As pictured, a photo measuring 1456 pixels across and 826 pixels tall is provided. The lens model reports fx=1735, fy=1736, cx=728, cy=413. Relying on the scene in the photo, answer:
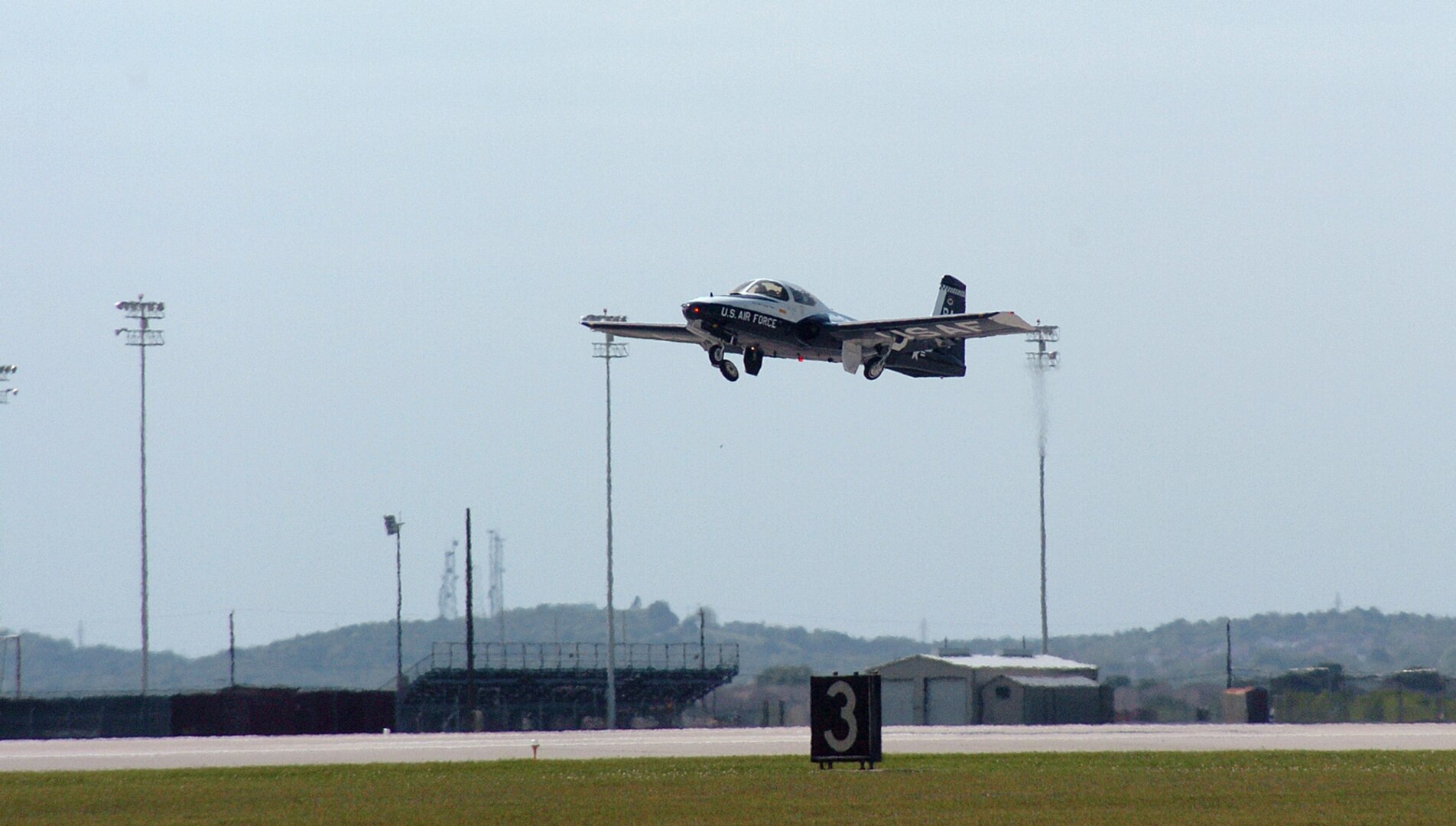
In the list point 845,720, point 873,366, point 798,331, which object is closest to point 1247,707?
point 873,366

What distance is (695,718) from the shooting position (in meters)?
109

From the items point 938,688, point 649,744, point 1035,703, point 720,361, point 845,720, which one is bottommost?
point 1035,703

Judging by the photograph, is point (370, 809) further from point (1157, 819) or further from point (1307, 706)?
point (1307, 706)

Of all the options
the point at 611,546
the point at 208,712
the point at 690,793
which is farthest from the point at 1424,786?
the point at 611,546

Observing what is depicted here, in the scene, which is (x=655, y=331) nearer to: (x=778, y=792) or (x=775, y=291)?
(x=775, y=291)

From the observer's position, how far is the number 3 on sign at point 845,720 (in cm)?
4034

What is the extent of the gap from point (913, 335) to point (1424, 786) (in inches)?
856

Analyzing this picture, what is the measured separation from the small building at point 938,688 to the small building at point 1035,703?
0.24m

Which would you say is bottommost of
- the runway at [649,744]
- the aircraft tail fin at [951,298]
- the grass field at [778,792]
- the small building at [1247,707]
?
the small building at [1247,707]

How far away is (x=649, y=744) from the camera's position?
193 ft

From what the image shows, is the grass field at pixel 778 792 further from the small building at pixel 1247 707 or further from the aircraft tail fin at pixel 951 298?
the small building at pixel 1247 707

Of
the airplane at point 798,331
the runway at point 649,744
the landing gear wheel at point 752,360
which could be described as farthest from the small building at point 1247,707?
the landing gear wheel at point 752,360

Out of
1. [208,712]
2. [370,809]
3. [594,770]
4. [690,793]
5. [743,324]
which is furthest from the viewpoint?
[208,712]

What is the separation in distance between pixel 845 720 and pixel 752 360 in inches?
509
